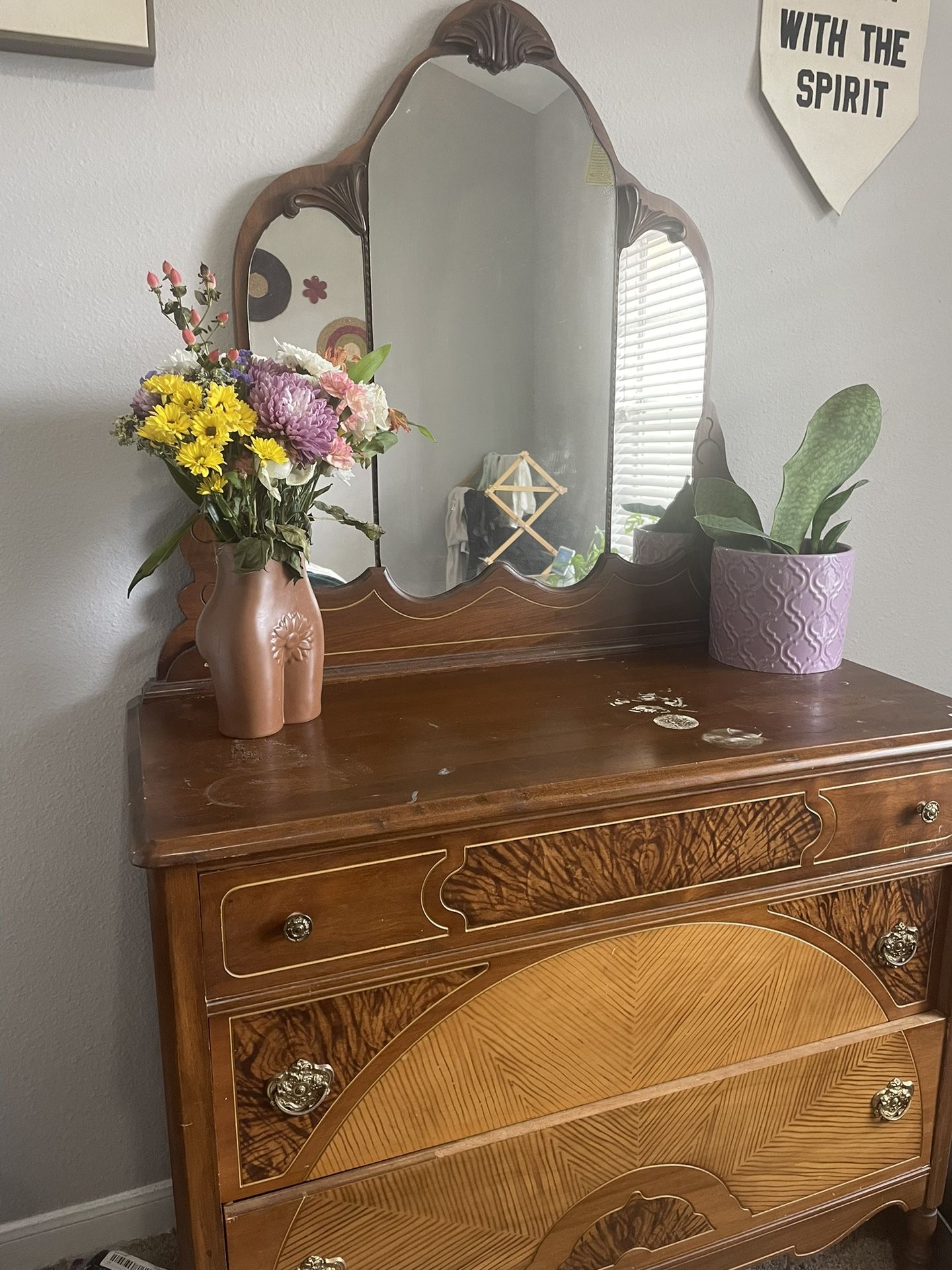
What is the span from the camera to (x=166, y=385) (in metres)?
1.00

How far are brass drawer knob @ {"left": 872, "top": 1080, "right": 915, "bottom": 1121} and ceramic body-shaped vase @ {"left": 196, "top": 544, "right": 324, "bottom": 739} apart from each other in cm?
98

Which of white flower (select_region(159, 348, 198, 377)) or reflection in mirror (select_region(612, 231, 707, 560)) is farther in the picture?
reflection in mirror (select_region(612, 231, 707, 560))

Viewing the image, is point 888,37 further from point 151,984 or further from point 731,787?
point 151,984

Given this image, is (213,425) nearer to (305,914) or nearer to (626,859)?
(305,914)

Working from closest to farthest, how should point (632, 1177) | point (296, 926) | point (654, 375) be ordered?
point (296, 926) < point (632, 1177) < point (654, 375)

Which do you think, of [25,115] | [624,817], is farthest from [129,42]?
[624,817]

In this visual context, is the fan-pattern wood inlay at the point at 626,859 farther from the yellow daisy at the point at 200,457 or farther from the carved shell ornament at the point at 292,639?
the yellow daisy at the point at 200,457

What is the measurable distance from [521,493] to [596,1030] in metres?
0.78

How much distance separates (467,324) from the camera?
1368 millimetres

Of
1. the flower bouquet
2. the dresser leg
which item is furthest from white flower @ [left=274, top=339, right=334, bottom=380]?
the dresser leg

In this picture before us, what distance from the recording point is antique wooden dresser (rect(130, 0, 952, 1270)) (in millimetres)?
961

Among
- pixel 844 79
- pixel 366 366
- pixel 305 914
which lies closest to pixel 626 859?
pixel 305 914

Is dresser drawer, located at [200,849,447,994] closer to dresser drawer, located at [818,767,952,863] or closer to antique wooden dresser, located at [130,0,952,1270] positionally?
antique wooden dresser, located at [130,0,952,1270]

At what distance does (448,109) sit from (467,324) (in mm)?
299
